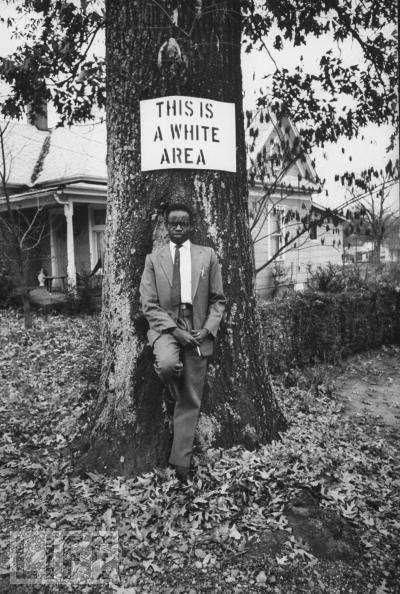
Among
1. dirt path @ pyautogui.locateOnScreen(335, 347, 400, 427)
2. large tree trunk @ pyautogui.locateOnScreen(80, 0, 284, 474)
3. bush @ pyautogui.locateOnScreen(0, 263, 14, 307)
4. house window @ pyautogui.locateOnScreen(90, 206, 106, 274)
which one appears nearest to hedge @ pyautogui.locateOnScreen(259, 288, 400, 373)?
dirt path @ pyautogui.locateOnScreen(335, 347, 400, 427)

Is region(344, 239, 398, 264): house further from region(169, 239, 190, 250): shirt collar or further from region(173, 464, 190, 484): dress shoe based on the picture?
region(173, 464, 190, 484): dress shoe

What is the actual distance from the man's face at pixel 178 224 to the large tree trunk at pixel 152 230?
275 mm

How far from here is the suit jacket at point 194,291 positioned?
12.3 ft

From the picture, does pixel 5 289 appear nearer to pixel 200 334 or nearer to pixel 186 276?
pixel 186 276

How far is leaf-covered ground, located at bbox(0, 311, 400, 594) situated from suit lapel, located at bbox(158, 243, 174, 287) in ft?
4.84

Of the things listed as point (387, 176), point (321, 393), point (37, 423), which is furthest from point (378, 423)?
point (37, 423)

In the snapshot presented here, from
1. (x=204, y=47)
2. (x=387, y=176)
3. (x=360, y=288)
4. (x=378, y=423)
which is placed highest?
(x=204, y=47)

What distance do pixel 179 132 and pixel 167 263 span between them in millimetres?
1069

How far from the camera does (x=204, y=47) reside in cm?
412

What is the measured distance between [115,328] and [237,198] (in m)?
1.49

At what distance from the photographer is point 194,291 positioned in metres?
3.80

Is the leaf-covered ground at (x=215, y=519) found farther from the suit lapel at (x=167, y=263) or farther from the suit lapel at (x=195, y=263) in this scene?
the suit lapel at (x=167, y=263)

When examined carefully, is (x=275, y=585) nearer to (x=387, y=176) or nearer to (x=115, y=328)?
(x=115, y=328)

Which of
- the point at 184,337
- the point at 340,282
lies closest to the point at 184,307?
the point at 184,337
